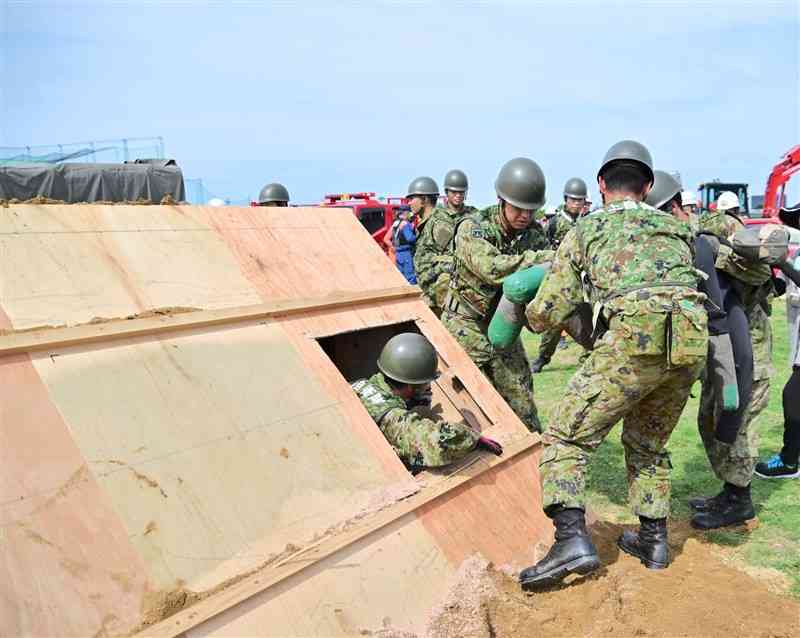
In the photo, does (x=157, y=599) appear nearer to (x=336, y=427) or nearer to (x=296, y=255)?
A: (x=336, y=427)

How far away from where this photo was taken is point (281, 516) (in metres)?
2.71

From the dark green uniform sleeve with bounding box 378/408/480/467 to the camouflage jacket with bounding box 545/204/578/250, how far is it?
6.18 metres

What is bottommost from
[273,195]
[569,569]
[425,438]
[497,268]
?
[569,569]


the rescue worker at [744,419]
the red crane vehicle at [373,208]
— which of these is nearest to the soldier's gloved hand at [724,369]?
the rescue worker at [744,419]

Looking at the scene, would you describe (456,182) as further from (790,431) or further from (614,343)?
(614,343)

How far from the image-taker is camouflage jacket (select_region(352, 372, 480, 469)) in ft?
10.5

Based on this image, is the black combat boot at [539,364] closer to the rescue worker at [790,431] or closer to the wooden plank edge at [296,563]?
the rescue worker at [790,431]

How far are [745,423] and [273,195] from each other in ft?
23.5

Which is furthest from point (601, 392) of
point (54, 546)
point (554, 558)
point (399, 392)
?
point (54, 546)

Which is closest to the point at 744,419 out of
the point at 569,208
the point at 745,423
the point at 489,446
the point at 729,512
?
the point at 745,423

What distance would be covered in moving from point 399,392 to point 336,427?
0.56 metres

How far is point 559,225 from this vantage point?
9.36m

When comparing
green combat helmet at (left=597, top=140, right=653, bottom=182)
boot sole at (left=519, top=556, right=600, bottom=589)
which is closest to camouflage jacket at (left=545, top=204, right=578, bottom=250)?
green combat helmet at (left=597, top=140, right=653, bottom=182)

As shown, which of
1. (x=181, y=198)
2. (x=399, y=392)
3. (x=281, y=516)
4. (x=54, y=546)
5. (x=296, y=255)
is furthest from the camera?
(x=181, y=198)
